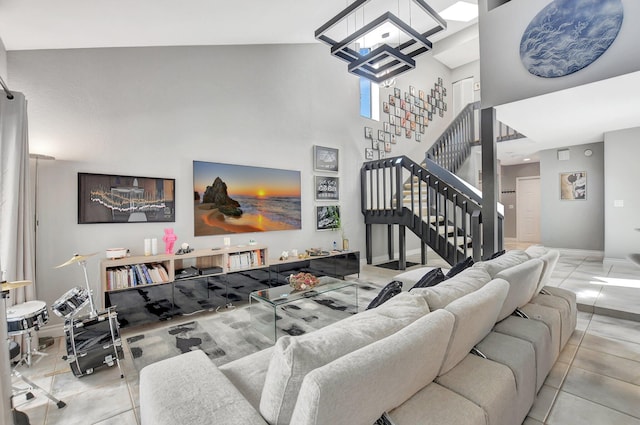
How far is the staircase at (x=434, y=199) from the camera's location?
Result: 15.3 ft

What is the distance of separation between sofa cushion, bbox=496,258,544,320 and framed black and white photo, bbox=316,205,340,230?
3.53m

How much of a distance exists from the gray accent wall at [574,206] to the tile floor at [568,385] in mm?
→ 4033

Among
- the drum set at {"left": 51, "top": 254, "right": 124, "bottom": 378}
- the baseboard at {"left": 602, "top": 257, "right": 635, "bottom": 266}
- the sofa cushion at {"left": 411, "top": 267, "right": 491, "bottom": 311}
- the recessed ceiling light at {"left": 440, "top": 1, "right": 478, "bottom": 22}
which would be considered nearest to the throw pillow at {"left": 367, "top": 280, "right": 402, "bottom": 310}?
the sofa cushion at {"left": 411, "top": 267, "right": 491, "bottom": 311}

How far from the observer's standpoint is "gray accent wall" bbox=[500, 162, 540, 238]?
9102mm

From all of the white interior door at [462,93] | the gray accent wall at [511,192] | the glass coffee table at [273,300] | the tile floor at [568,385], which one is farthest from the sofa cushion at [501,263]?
the gray accent wall at [511,192]

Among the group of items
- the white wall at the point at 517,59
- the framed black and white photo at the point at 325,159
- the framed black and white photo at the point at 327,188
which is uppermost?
the white wall at the point at 517,59

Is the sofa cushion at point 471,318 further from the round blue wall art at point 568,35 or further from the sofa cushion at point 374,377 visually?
the round blue wall art at point 568,35

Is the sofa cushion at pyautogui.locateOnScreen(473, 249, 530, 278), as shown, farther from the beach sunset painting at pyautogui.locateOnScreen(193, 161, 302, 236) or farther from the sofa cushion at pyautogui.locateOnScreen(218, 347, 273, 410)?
the beach sunset painting at pyautogui.locateOnScreen(193, 161, 302, 236)

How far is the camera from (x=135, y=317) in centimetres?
308

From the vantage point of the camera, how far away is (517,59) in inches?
135

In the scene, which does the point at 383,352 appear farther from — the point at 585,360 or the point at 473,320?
the point at 585,360

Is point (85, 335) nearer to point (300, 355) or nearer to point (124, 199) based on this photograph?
point (124, 199)

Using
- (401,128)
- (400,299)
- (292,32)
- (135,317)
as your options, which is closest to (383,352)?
(400,299)

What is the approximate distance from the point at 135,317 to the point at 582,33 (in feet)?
17.8
